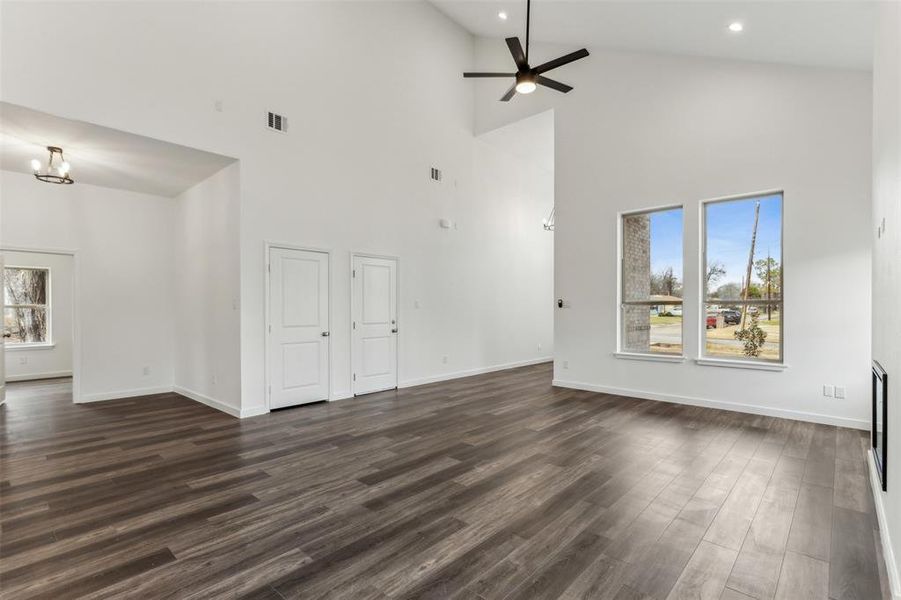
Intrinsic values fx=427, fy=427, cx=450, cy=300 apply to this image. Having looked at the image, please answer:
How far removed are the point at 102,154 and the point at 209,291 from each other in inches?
74.9

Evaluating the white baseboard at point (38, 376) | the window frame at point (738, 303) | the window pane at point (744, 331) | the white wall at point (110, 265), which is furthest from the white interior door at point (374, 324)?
the white baseboard at point (38, 376)

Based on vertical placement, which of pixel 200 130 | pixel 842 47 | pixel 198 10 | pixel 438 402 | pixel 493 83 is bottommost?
pixel 438 402

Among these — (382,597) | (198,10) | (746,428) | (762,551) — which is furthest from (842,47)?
(198,10)

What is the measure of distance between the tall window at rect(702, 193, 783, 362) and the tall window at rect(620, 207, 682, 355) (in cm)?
37

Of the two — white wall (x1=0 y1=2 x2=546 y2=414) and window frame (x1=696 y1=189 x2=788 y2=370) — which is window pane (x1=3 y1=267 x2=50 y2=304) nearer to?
white wall (x1=0 y1=2 x2=546 y2=414)

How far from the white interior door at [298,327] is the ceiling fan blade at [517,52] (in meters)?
3.35

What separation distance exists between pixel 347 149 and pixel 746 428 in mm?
5986

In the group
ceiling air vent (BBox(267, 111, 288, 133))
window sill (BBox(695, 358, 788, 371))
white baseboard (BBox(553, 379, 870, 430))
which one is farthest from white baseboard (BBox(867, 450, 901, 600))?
ceiling air vent (BBox(267, 111, 288, 133))

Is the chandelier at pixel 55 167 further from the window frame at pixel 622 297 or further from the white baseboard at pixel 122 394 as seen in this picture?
the window frame at pixel 622 297

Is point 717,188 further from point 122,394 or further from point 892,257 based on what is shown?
point 122,394

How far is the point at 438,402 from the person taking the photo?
5.71 metres

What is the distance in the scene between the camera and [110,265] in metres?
6.17

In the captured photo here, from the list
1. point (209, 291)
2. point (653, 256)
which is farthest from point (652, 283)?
point (209, 291)

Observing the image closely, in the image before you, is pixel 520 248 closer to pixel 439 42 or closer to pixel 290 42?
pixel 439 42
